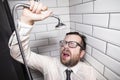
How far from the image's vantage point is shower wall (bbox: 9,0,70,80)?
4.05ft

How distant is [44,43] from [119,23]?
875 millimetres

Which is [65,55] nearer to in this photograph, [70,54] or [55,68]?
[70,54]

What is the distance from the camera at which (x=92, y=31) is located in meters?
0.90

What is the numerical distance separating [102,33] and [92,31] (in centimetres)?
13

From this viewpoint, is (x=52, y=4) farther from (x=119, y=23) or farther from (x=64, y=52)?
→ (x=119, y=23)

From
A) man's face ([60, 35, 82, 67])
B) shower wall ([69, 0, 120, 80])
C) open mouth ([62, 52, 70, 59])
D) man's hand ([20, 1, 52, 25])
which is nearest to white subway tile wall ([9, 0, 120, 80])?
shower wall ([69, 0, 120, 80])

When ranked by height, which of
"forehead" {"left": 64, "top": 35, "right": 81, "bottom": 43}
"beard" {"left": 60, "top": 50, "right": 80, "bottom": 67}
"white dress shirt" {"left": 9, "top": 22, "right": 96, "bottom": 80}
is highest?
"forehead" {"left": 64, "top": 35, "right": 81, "bottom": 43}

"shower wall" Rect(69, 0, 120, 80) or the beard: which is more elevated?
"shower wall" Rect(69, 0, 120, 80)

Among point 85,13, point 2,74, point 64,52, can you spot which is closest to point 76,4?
point 85,13

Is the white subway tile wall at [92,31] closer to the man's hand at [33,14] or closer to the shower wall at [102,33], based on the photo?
the shower wall at [102,33]

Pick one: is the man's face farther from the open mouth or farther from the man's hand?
the man's hand

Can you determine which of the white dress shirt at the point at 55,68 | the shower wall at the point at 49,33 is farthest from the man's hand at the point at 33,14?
the shower wall at the point at 49,33

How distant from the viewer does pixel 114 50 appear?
689mm

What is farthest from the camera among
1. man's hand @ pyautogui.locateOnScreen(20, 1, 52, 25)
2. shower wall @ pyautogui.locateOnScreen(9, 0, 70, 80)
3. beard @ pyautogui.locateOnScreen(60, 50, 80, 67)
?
shower wall @ pyautogui.locateOnScreen(9, 0, 70, 80)
